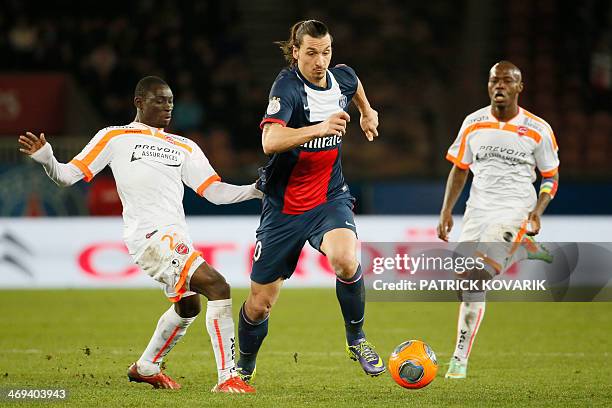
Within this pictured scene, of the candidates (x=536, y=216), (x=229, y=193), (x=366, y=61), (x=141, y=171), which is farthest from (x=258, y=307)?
(x=366, y=61)

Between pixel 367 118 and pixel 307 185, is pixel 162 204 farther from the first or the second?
pixel 367 118

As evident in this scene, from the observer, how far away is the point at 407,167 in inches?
749

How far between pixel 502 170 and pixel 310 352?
234cm

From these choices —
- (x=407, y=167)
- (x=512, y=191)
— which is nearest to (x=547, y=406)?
(x=512, y=191)

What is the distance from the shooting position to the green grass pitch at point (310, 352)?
22.3 feet

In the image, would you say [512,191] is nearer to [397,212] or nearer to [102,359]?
[102,359]

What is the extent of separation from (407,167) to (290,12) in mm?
4636

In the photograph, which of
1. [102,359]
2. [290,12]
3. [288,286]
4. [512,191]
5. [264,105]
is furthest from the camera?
[290,12]

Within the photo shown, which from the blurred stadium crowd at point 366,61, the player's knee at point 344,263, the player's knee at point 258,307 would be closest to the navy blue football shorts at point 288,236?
the player's knee at point 258,307

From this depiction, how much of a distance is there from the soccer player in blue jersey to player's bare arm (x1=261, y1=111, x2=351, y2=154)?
0.11 m

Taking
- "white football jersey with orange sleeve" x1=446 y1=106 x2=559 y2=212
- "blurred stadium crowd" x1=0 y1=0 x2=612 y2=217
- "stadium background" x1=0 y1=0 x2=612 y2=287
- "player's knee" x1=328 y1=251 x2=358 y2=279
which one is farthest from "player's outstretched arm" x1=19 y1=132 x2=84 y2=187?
"blurred stadium crowd" x1=0 y1=0 x2=612 y2=217

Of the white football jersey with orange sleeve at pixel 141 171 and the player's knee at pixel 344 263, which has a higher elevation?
the white football jersey with orange sleeve at pixel 141 171

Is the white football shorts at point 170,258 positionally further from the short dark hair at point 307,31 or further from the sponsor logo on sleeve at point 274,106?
the short dark hair at point 307,31

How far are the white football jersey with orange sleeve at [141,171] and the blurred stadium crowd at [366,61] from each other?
9563mm
